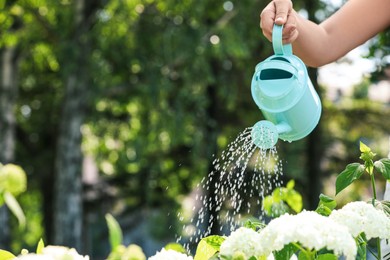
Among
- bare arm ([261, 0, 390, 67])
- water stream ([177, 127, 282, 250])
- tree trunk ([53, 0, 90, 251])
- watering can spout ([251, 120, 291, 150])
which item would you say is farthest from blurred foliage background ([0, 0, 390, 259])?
watering can spout ([251, 120, 291, 150])

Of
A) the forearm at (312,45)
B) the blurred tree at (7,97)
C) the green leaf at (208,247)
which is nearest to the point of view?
the green leaf at (208,247)

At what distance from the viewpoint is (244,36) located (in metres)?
10.3

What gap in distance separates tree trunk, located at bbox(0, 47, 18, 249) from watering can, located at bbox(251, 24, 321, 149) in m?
8.47

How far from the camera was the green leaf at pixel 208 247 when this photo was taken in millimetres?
1457

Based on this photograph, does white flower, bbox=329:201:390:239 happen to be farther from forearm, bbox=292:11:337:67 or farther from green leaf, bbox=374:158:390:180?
forearm, bbox=292:11:337:67

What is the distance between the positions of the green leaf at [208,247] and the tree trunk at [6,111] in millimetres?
8759

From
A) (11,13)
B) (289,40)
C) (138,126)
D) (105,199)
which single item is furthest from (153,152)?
(289,40)

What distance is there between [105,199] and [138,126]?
1.73 m

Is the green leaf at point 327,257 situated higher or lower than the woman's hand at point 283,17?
lower

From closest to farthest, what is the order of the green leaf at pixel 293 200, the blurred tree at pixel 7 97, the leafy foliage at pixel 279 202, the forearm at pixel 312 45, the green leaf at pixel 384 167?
the green leaf at pixel 384 167
the forearm at pixel 312 45
the leafy foliage at pixel 279 202
the green leaf at pixel 293 200
the blurred tree at pixel 7 97

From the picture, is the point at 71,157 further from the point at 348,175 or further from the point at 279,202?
the point at 348,175

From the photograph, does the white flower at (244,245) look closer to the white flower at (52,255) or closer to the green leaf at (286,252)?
the green leaf at (286,252)

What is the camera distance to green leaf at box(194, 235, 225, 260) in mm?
1457

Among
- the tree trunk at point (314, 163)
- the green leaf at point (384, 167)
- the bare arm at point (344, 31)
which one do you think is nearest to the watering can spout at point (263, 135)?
the green leaf at point (384, 167)
